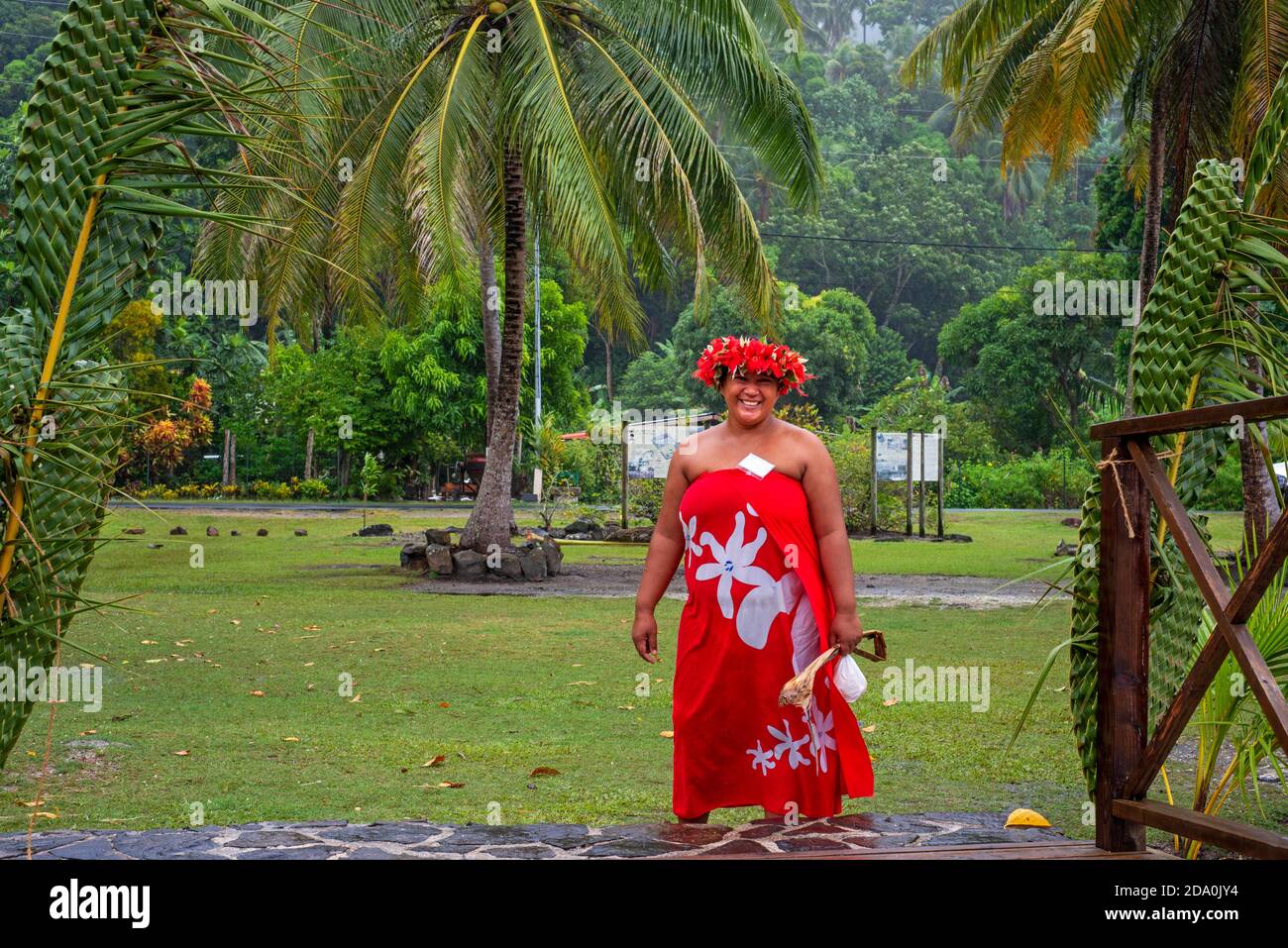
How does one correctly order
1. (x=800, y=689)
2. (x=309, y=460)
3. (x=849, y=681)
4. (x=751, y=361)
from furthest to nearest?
(x=309, y=460)
(x=751, y=361)
(x=849, y=681)
(x=800, y=689)

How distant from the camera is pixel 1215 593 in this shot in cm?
330

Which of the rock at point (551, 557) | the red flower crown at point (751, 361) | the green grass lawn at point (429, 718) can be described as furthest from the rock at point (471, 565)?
the red flower crown at point (751, 361)

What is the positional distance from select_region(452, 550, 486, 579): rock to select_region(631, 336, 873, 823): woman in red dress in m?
12.6

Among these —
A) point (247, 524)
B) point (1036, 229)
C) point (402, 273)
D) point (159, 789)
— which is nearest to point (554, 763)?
point (159, 789)

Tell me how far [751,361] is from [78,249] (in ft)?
10.3

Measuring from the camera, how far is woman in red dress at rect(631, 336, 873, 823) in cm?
531

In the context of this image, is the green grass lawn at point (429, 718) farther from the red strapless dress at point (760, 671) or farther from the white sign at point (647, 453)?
the white sign at point (647, 453)

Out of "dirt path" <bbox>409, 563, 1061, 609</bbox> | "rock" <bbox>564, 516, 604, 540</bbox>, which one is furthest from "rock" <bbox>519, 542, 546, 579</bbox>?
"rock" <bbox>564, 516, 604, 540</bbox>

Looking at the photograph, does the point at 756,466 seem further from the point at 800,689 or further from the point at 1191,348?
the point at 1191,348

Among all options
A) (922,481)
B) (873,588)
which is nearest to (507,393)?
(873,588)

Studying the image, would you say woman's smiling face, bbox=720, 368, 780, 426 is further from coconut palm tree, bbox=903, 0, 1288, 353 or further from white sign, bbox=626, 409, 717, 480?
white sign, bbox=626, 409, 717, 480

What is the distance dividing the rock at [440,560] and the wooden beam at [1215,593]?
15047 millimetres

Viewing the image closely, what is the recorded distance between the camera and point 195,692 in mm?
9602
